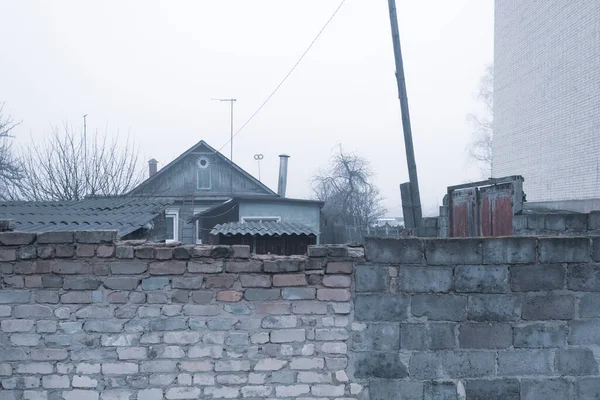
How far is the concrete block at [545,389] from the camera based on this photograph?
14.5ft

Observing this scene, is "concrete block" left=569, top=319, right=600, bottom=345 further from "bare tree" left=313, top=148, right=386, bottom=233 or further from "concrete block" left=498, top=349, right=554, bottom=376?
"bare tree" left=313, top=148, right=386, bottom=233

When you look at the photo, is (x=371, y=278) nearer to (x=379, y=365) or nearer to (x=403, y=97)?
(x=379, y=365)

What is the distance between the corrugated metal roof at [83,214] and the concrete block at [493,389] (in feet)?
12.7

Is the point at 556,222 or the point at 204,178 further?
the point at 204,178

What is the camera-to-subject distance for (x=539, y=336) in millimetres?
4422

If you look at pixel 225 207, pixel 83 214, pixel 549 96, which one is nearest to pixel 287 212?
pixel 225 207

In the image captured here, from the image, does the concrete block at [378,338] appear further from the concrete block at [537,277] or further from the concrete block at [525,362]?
the concrete block at [537,277]

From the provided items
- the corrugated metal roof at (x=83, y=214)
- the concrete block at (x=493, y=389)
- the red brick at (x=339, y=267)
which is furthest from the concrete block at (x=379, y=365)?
the corrugated metal roof at (x=83, y=214)

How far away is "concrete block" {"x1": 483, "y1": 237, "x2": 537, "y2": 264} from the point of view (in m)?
4.40

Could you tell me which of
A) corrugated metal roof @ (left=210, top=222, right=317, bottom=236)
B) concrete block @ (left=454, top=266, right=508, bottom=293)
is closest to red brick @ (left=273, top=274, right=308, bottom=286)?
concrete block @ (left=454, top=266, right=508, bottom=293)

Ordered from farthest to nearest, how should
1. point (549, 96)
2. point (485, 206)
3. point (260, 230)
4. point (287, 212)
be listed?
1. point (287, 212)
2. point (549, 96)
3. point (260, 230)
4. point (485, 206)

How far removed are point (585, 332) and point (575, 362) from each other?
237 mm

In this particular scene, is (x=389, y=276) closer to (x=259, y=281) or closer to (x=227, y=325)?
(x=259, y=281)

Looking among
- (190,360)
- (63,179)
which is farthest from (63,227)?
(63,179)
